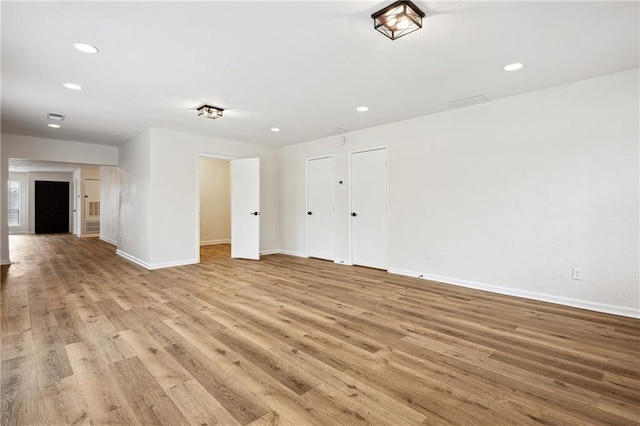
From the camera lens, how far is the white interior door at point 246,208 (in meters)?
6.22

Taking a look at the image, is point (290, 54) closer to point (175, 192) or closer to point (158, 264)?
point (175, 192)

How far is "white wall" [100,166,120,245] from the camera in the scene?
8.77 metres

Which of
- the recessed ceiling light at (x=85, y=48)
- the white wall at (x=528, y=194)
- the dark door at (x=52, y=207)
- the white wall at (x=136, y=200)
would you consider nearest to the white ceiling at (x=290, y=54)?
the recessed ceiling light at (x=85, y=48)

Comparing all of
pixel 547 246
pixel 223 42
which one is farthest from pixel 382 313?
pixel 223 42

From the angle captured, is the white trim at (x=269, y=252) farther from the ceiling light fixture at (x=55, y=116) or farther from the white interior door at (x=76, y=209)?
the white interior door at (x=76, y=209)

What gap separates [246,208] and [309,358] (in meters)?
4.60

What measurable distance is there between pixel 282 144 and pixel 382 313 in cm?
466

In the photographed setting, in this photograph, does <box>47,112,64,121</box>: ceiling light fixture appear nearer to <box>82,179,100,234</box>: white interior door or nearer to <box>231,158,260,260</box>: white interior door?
<box>231,158,260,260</box>: white interior door

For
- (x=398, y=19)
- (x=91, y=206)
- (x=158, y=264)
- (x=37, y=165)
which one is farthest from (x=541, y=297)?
(x=37, y=165)

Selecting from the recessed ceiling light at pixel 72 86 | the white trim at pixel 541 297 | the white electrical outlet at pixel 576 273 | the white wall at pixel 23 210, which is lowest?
the white trim at pixel 541 297

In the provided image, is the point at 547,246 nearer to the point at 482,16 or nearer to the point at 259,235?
the point at 482,16

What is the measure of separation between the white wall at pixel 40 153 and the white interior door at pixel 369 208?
567cm

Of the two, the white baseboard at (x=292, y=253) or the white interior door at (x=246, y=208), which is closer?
the white interior door at (x=246, y=208)

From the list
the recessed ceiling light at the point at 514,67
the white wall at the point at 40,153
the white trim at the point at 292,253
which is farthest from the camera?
the white trim at the point at 292,253
